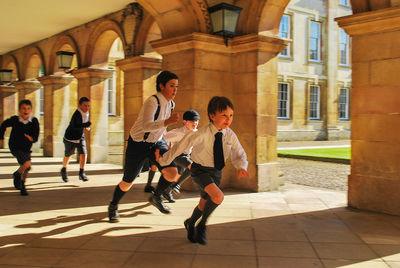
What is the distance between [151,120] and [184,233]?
127 centimetres

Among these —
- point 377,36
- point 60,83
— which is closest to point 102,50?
point 60,83

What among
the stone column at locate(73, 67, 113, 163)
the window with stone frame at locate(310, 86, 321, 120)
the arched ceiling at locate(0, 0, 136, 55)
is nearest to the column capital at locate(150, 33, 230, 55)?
the arched ceiling at locate(0, 0, 136, 55)

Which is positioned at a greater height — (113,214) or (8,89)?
(8,89)

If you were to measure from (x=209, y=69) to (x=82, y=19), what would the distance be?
22.3ft

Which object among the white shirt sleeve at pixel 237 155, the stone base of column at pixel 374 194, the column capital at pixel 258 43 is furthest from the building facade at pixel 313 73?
the white shirt sleeve at pixel 237 155

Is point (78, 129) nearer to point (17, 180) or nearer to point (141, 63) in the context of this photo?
point (17, 180)

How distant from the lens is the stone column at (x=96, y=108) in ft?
41.0

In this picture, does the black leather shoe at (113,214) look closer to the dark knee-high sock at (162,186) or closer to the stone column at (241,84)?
the dark knee-high sock at (162,186)

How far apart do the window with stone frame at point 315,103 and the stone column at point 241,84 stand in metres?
19.5

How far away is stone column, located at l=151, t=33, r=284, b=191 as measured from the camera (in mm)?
7301

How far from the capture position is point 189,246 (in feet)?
13.0

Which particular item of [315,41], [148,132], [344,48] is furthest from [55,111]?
[344,48]

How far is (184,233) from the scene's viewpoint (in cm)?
444

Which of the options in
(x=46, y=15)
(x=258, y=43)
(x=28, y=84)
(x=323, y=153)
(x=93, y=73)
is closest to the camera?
(x=258, y=43)
